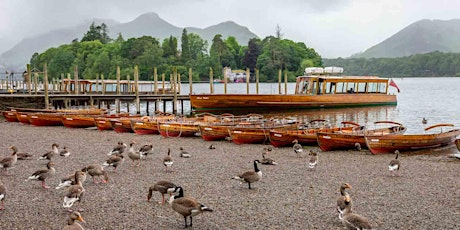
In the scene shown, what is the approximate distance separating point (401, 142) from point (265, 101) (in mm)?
24969

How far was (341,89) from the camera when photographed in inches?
2042

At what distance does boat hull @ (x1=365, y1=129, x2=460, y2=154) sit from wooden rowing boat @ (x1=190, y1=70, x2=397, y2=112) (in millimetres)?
24110

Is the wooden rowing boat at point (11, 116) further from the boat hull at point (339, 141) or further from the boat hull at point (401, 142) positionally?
the boat hull at point (401, 142)

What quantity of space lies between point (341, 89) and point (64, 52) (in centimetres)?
12663

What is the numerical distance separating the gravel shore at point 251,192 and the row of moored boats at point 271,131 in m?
0.88

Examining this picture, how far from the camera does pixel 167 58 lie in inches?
6088

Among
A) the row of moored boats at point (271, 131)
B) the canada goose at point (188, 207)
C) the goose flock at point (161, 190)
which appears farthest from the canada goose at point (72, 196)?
the row of moored boats at point (271, 131)

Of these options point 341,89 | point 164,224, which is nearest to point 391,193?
point 164,224

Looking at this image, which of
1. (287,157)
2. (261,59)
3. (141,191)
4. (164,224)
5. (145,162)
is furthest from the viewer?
(261,59)

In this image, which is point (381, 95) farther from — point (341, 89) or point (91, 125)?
point (91, 125)

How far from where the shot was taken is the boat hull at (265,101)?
4519cm

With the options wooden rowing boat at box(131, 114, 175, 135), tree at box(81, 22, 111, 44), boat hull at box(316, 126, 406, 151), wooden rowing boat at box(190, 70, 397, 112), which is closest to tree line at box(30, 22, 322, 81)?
tree at box(81, 22, 111, 44)

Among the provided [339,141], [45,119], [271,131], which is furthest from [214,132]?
[45,119]

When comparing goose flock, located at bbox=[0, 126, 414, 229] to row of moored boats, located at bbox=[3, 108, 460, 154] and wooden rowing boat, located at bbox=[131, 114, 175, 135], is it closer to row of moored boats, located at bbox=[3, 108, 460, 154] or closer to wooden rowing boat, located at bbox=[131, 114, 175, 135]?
row of moored boats, located at bbox=[3, 108, 460, 154]
